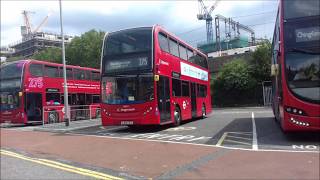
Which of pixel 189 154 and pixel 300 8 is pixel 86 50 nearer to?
pixel 300 8

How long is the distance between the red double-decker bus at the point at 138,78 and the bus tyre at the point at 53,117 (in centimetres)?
970

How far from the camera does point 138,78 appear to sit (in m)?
16.6

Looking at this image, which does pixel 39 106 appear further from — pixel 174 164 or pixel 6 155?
pixel 174 164

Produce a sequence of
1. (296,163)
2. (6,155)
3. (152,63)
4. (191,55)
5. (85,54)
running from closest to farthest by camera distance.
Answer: (296,163) < (6,155) < (152,63) < (191,55) < (85,54)

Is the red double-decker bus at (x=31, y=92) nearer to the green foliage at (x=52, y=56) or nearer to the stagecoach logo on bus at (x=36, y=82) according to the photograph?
the stagecoach logo on bus at (x=36, y=82)

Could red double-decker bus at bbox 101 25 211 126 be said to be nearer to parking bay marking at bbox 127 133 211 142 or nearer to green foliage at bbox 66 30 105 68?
parking bay marking at bbox 127 133 211 142

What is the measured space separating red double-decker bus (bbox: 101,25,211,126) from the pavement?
152 centimetres

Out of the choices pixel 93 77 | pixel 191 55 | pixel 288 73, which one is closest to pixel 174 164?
pixel 288 73

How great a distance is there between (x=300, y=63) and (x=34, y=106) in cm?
1834

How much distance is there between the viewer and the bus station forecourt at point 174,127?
29.7ft

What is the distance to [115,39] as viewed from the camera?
17031mm

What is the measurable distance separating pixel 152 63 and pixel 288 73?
6.05 meters

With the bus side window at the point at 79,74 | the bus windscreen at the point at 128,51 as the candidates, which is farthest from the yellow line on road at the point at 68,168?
the bus side window at the point at 79,74

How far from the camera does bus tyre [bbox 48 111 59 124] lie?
26094mm
